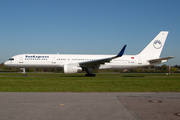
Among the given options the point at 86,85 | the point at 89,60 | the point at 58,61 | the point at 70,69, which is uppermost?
the point at 89,60

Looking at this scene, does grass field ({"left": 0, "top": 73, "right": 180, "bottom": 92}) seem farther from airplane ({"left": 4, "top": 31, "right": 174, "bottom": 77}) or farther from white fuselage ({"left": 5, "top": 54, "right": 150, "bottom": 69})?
white fuselage ({"left": 5, "top": 54, "right": 150, "bottom": 69})

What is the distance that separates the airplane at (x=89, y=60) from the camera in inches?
1051

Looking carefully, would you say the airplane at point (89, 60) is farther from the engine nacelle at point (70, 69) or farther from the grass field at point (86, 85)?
the grass field at point (86, 85)

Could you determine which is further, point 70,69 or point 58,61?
point 58,61

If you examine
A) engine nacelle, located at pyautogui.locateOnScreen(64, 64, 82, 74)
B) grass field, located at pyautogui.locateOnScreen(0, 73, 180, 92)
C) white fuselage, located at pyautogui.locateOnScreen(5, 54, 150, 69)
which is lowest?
grass field, located at pyautogui.locateOnScreen(0, 73, 180, 92)

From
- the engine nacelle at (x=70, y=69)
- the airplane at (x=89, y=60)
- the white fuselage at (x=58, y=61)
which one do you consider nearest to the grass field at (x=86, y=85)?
the engine nacelle at (x=70, y=69)

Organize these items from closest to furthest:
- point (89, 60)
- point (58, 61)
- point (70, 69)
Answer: point (70, 69), point (58, 61), point (89, 60)

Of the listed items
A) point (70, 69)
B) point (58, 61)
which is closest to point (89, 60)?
point (70, 69)

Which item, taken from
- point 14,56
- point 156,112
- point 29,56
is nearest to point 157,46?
point 29,56

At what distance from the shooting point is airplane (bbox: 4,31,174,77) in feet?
87.6

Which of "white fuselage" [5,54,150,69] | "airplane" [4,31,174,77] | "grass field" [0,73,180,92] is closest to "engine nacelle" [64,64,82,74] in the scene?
"airplane" [4,31,174,77]

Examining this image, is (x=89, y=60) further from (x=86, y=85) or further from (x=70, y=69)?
(x=86, y=85)

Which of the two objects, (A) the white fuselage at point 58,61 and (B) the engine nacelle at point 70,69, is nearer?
(B) the engine nacelle at point 70,69

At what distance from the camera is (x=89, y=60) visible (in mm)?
28562
